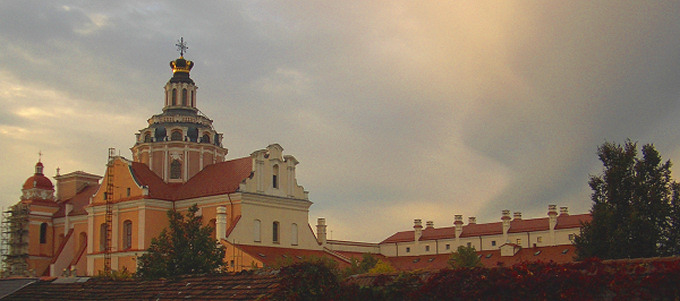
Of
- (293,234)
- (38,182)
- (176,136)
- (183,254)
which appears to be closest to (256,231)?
(293,234)

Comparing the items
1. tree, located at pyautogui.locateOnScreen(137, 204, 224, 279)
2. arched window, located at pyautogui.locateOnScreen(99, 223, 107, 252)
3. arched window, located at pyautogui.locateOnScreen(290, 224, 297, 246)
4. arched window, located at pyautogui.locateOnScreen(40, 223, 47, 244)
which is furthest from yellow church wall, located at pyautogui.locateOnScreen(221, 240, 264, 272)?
arched window, located at pyautogui.locateOnScreen(40, 223, 47, 244)

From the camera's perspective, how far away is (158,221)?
69250 millimetres

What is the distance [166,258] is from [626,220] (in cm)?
2460

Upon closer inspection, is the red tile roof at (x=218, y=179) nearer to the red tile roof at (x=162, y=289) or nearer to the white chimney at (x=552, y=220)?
the white chimney at (x=552, y=220)

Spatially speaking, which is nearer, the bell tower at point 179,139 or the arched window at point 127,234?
the arched window at point 127,234

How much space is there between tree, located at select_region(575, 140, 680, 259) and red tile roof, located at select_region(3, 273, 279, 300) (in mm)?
24734

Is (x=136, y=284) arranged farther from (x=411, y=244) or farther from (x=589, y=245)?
(x=411, y=244)

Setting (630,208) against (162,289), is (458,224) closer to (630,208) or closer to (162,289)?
(630,208)

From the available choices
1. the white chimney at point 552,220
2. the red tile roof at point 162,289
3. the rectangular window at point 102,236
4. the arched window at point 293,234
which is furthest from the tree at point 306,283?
the white chimney at point 552,220

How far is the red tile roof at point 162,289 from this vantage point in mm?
20359

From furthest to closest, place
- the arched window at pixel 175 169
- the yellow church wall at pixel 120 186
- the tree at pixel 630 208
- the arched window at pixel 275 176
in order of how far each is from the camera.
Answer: the arched window at pixel 175 169, the yellow church wall at pixel 120 186, the arched window at pixel 275 176, the tree at pixel 630 208

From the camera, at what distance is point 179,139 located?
75375mm

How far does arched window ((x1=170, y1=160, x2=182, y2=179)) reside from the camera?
245 ft

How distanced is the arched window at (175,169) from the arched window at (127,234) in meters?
6.55
